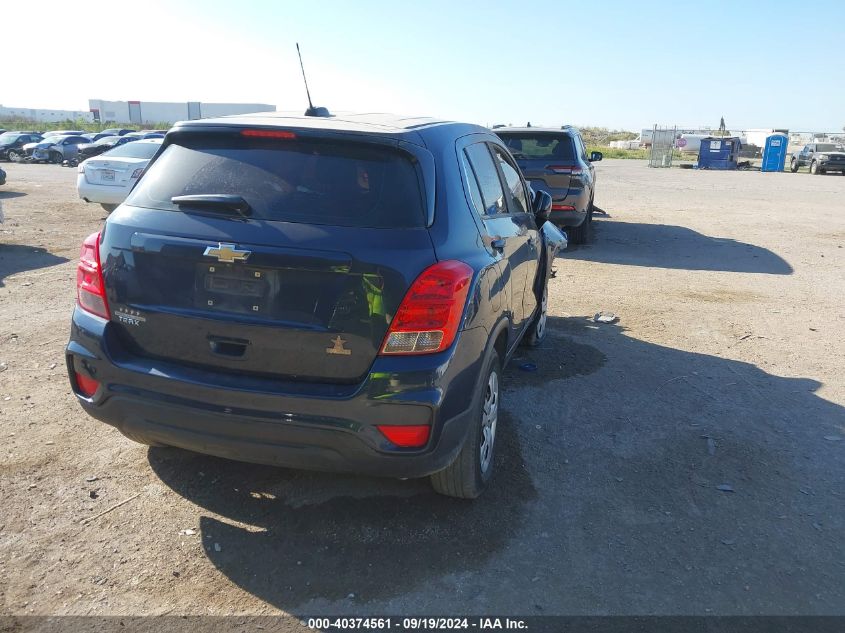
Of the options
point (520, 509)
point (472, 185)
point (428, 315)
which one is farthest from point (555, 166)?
point (428, 315)

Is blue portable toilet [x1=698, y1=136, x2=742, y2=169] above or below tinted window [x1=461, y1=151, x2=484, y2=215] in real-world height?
below

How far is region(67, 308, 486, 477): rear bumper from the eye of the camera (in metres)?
2.90

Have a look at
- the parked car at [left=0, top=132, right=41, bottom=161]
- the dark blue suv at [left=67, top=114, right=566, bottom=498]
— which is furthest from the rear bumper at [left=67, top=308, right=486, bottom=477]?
the parked car at [left=0, top=132, right=41, bottom=161]

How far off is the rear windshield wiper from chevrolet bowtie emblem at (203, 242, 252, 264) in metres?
0.18

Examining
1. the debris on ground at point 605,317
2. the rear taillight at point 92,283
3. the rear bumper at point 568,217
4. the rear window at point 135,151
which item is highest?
the rear taillight at point 92,283

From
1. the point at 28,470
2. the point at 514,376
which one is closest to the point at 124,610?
the point at 28,470

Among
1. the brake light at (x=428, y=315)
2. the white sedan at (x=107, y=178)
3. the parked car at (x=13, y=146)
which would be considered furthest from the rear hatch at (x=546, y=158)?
the parked car at (x=13, y=146)

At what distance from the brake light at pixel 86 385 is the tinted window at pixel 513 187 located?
8.90 ft

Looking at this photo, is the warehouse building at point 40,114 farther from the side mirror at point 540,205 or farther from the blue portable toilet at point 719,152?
the side mirror at point 540,205

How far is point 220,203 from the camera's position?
305 centimetres

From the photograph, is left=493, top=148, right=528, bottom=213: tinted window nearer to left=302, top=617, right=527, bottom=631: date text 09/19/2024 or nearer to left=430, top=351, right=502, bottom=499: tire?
left=430, top=351, right=502, bottom=499: tire

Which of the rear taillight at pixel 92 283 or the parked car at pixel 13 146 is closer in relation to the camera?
the rear taillight at pixel 92 283

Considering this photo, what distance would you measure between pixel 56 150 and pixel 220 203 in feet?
129

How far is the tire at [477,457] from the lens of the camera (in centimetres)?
340
